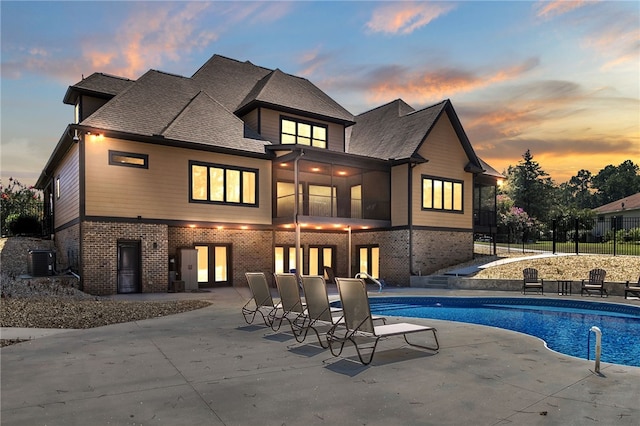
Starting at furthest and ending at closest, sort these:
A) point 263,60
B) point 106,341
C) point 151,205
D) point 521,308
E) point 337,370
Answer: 1. point 263,60
2. point 151,205
3. point 521,308
4. point 106,341
5. point 337,370

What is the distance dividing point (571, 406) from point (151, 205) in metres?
17.0

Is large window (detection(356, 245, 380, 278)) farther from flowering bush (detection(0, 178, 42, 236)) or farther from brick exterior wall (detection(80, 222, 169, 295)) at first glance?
flowering bush (detection(0, 178, 42, 236))

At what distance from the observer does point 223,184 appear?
20312 mm

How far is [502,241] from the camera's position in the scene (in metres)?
43.0

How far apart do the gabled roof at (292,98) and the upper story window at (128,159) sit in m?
6.94

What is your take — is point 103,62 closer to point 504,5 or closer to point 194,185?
point 194,185

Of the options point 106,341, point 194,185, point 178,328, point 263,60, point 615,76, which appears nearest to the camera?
point 106,341

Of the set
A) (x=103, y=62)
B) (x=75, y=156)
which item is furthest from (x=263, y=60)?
(x=75, y=156)

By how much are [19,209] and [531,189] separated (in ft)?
186

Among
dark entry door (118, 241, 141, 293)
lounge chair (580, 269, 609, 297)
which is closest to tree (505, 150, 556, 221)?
lounge chair (580, 269, 609, 297)

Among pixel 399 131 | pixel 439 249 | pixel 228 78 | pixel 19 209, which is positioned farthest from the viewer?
pixel 19 209

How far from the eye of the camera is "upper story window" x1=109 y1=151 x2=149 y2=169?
17.5m

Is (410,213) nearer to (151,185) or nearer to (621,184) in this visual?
(151,185)

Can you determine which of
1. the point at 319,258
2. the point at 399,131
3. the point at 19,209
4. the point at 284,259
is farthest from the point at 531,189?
the point at 19,209
